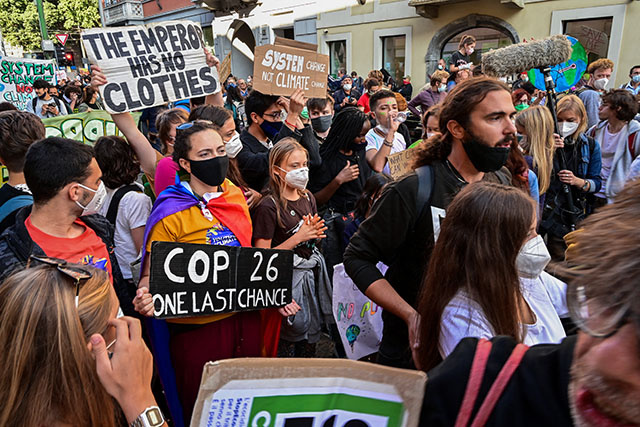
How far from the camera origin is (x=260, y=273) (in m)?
2.47

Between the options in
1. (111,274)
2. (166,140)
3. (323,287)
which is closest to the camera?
(111,274)

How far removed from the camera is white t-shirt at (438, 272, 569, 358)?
141 centimetres

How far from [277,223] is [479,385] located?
2.15 m

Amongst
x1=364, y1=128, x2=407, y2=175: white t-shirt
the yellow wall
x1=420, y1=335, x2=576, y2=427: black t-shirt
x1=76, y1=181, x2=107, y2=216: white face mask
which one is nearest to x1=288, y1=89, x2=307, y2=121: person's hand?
x1=364, y1=128, x2=407, y2=175: white t-shirt

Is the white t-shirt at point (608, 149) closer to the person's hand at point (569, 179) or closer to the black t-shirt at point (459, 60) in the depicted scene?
the person's hand at point (569, 179)

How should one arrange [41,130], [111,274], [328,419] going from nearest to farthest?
[328,419] < [111,274] < [41,130]

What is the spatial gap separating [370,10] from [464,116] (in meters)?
17.1

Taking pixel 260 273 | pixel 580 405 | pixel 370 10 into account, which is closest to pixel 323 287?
pixel 260 273

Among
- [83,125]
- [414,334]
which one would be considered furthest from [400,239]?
[83,125]

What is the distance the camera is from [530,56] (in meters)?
3.67

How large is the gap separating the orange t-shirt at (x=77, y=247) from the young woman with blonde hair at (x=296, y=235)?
0.91 m

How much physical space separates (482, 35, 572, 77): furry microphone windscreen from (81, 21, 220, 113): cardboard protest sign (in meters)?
2.44

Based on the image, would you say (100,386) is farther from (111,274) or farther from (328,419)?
(111,274)

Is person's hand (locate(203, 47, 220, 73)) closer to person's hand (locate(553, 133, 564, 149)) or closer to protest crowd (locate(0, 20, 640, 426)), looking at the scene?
protest crowd (locate(0, 20, 640, 426))
